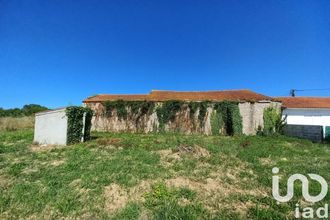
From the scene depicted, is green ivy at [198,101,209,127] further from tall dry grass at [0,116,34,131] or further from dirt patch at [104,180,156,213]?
tall dry grass at [0,116,34,131]

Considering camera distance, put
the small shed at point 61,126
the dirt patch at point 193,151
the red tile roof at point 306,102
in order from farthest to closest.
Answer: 1. the red tile roof at point 306,102
2. the small shed at point 61,126
3. the dirt patch at point 193,151

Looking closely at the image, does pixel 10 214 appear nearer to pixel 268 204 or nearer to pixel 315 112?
pixel 268 204

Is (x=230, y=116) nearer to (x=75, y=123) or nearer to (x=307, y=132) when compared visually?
(x=307, y=132)

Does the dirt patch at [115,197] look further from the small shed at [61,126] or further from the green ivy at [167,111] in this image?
the green ivy at [167,111]

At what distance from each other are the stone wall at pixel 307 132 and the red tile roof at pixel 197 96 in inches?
113

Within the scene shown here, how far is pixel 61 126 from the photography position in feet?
42.8

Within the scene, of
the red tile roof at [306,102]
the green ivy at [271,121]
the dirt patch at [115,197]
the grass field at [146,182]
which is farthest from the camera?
the red tile roof at [306,102]

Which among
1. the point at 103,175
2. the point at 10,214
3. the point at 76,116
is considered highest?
the point at 76,116

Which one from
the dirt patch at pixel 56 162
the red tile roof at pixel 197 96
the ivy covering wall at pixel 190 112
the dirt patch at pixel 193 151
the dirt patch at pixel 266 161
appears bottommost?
the dirt patch at pixel 56 162

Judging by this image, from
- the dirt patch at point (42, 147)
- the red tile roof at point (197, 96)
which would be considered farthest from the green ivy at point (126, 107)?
the dirt patch at point (42, 147)

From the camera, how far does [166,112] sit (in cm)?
2100

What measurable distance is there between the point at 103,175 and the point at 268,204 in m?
4.33

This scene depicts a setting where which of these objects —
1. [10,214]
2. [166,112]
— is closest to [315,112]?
[166,112]

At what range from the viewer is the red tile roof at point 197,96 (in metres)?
21.5
